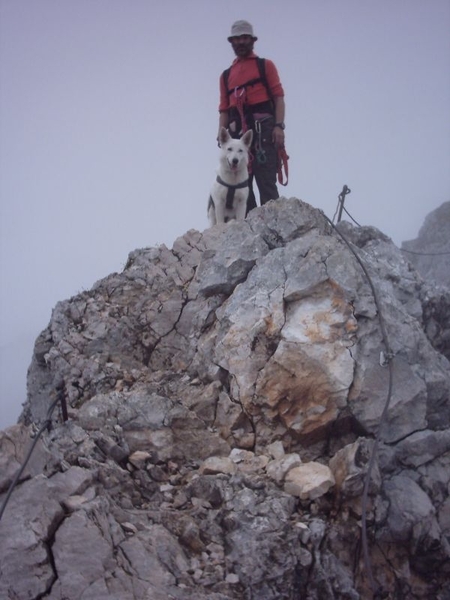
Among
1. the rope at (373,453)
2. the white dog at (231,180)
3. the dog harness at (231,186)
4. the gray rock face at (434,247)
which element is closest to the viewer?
the rope at (373,453)

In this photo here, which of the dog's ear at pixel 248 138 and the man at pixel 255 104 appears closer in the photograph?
the man at pixel 255 104

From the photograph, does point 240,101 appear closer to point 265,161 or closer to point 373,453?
point 265,161

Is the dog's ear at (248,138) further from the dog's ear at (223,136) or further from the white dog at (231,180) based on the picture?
the dog's ear at (223,136)

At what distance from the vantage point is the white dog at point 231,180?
9.06 m

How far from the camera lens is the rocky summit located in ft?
13.1

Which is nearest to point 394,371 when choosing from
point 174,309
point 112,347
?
point 174,309

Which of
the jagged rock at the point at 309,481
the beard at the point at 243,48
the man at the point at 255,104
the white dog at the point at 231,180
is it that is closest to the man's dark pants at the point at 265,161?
the man at the point at 255,104

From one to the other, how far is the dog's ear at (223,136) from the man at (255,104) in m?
0.42

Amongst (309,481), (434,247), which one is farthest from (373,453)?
(434,247)

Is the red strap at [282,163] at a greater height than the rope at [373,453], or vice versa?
the red strap at [282,163]

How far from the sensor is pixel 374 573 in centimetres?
462

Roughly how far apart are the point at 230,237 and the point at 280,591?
4.72 m

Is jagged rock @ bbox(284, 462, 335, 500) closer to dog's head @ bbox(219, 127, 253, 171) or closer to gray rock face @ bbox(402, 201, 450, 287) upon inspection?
dog's head @ bbox(219, 127, 253, 171)

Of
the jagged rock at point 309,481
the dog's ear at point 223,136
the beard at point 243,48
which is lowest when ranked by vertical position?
the jagged rock at point 309,481
